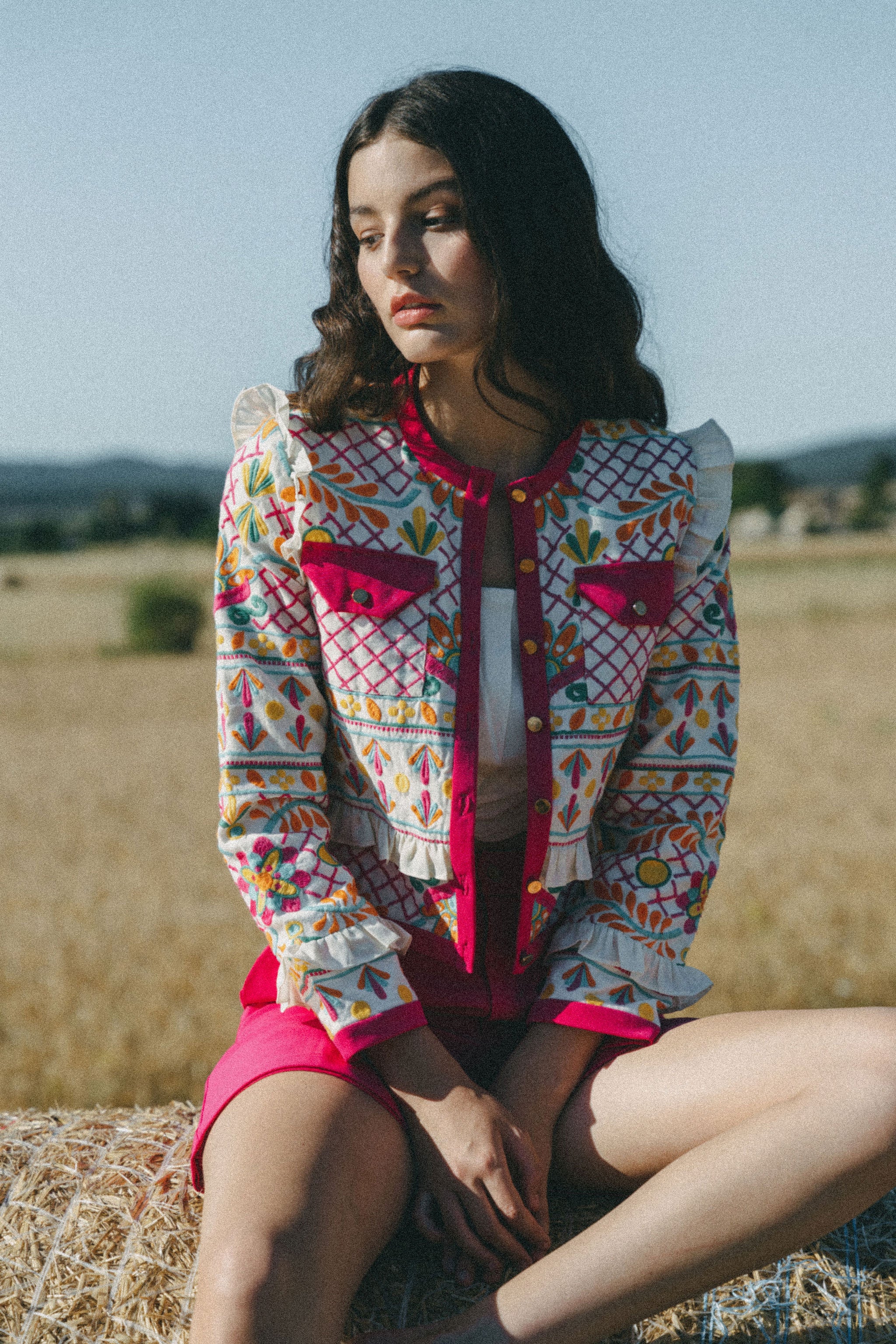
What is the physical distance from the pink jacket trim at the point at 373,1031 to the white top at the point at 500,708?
0.34 meters

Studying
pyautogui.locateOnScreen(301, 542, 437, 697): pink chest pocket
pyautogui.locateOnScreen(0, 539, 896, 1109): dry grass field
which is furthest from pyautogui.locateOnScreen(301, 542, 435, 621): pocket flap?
pyautogui.locateOnScreen(0, 539, 896, 1109): dry grass field

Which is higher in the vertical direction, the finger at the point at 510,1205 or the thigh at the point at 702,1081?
the thigh at the point at 702,1081

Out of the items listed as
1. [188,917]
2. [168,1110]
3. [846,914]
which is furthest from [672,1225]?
[188,917]

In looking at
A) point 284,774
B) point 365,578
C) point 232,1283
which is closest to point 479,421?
point 365,578

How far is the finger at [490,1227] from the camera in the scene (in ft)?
5.62

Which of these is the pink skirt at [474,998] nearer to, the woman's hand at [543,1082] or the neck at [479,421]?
the woman's hand at [543,1082]

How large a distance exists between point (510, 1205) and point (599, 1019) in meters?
0.32

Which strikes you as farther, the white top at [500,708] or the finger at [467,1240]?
the white top at [500,708]

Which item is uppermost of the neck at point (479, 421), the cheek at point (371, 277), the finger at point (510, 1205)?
the cheek at point (371, 277)

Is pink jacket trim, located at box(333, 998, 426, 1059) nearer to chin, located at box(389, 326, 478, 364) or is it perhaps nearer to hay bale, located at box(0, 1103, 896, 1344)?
hay bale, located at box(0, 1103, 896, 1344)

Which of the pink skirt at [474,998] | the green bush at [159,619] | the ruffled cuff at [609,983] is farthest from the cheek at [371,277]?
the green bush at [159,619]

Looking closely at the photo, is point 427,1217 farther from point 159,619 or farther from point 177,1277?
point 159,619

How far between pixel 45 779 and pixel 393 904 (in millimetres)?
7686

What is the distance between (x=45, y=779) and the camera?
9195 millimetres
